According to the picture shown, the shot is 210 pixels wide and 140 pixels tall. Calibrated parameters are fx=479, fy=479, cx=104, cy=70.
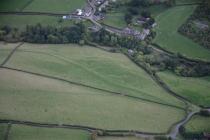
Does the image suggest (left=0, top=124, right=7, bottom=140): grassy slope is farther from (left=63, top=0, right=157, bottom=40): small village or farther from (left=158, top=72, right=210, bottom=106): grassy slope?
(left=63, top=0, right=157, bottom=40): small village

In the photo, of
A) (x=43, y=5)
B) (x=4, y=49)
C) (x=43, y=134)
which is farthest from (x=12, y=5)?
(x=43, y=134)

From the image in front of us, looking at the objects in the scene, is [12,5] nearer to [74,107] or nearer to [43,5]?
[43,5]

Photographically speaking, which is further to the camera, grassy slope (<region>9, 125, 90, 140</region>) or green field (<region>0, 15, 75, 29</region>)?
green field (<region>0, 15, 75, 29</region>)

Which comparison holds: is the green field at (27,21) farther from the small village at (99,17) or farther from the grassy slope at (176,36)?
the grassy slope at (176,36)

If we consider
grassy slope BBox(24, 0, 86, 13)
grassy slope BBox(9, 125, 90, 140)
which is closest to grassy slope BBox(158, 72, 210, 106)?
grassy slope BBox(9, 125, 90, 140)

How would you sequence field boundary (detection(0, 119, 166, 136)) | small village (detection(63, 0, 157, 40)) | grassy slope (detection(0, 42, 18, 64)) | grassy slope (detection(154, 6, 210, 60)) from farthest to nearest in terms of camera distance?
small village (detection(63, 0, 157, 40)), grassy slope (detection(154, 6, 210, 60)), grassy slope (detection(0, 42, 18, 64)), field boundary (detection(0, 119, 166, 136))

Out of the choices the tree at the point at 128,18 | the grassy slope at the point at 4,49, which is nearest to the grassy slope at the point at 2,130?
the grassy slope at the point at 4,49
